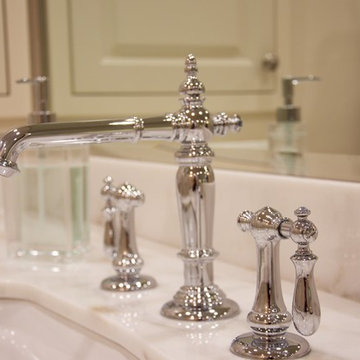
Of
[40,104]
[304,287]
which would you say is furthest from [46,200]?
[304,287]

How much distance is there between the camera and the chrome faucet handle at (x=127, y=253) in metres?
0.59

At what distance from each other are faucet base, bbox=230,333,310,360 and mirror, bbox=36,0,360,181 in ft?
0.64

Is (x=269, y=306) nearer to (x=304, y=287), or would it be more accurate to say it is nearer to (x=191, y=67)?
(x=304, y=287)

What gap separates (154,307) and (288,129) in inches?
12.4

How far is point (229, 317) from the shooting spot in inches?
19.6

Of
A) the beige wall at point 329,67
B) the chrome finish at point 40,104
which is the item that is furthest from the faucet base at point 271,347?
the chrome finish at point 40,104

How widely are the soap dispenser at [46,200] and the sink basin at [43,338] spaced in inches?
5.1

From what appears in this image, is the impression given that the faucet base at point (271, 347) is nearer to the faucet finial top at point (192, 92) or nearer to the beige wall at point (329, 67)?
the faucet finial top at point (192, 92)

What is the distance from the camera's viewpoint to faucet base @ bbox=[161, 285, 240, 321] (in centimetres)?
50

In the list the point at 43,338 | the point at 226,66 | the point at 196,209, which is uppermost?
the point at 226,66

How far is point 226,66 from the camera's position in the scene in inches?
35.3

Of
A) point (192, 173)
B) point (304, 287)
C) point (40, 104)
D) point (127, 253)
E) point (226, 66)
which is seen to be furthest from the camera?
point (226, 66)

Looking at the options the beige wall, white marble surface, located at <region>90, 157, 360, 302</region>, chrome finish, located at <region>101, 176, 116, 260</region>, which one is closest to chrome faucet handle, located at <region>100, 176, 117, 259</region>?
chrome finish, located at <region>101, 176, 116, 260</region>

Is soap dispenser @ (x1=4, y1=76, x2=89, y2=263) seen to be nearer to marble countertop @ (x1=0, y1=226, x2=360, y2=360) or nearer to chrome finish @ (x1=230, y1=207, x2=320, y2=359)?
marble countertop @ (x1=0, y1=226, x2=360, y2=360)
